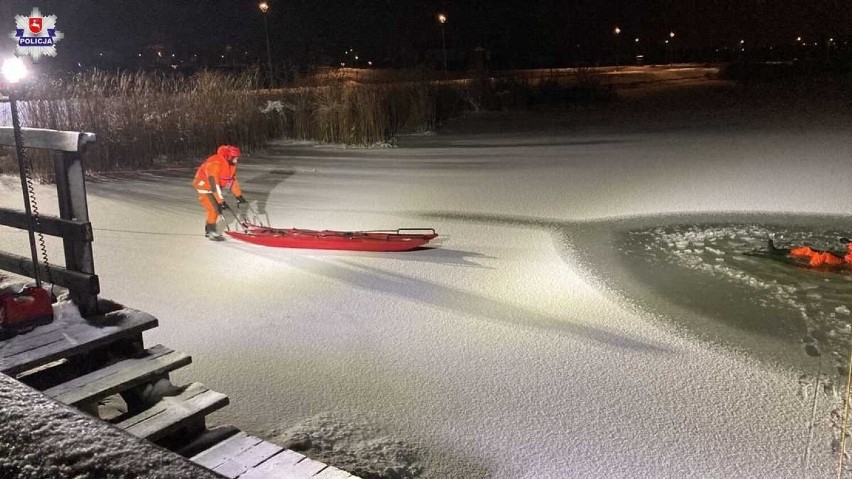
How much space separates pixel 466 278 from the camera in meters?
7.06

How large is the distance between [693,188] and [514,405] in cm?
752

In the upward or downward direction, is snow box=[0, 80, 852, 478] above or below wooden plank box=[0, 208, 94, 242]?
below

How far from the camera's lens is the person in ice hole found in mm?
6879

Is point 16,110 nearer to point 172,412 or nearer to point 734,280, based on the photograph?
point 172,412

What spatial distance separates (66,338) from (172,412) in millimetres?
709

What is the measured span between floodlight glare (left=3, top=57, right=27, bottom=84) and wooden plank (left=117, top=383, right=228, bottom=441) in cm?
208

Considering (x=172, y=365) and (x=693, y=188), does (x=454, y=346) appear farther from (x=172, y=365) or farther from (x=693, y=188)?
(x=693, y=188)

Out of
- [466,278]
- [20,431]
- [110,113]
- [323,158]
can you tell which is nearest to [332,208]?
[466,278]

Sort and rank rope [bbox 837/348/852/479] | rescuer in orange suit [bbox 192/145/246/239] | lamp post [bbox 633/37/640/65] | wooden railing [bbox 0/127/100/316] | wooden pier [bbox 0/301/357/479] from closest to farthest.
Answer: wooden pier [bbox 0/301/357/479] < rope [bbox 837/348/852/479] < wooden railing [bbox 0/127/100/316] < rescuer in orange suit [bbox 192/145/246/239] < lamp post [bbox 633/37/640/65]

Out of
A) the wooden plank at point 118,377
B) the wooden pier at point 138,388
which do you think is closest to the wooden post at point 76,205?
the wooden pier at point 138,388

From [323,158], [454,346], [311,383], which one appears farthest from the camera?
[323,158]

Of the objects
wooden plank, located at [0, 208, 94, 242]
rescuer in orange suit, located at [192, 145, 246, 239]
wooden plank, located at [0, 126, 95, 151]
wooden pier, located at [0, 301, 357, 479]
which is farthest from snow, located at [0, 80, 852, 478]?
wooden plank, located at [0, 126, 95, 151]

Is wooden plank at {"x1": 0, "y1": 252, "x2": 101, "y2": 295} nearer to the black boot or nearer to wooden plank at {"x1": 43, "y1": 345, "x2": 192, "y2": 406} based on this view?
wooden plank at {"x1": 43, "y1": 345, "x2": 192, "y2": 406}

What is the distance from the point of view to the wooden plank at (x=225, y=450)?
3510 mm
